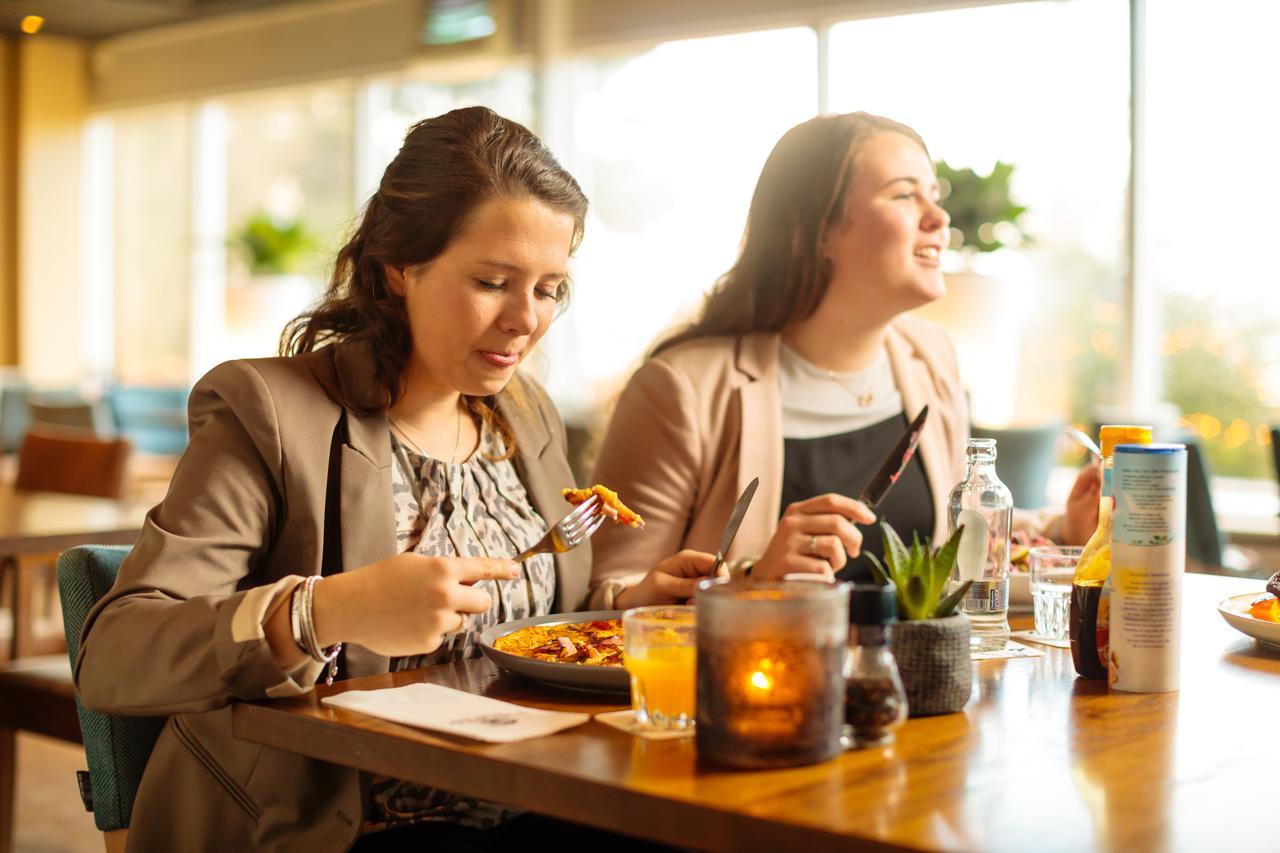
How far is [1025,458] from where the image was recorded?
3699 mm

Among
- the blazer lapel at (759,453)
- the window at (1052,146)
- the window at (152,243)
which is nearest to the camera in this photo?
the blazer lapel at (759,453)

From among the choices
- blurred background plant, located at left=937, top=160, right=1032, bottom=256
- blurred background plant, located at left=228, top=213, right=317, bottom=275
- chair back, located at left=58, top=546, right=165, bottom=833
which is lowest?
chair back, located at left=58, top=546, right=165, bottom=833

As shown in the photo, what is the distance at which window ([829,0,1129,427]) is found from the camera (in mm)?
5508

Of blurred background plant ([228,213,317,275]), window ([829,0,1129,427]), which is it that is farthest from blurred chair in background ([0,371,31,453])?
window ([829,0,1129,427])

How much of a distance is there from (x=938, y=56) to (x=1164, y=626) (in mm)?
5054

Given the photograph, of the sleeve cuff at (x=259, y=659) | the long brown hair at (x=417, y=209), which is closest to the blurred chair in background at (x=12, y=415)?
the long brown hair at (x=417, y=209)

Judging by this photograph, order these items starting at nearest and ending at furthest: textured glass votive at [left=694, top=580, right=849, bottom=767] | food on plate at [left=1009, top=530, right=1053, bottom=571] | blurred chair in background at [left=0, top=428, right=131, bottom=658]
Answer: textured glass votive at [left=694, top=580, right=849, bottom=767], food on plate at [left=1009, top=530, right=1053, bottom=571], blurred chair in background at [left=0, top=428, right=131, bottom=658]

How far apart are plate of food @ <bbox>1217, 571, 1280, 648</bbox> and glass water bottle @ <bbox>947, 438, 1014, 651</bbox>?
264 mm

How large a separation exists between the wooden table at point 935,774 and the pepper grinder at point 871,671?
0.03 meters

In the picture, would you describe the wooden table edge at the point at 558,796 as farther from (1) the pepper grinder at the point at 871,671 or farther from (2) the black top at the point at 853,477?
(2) the black top at the point at 853,477

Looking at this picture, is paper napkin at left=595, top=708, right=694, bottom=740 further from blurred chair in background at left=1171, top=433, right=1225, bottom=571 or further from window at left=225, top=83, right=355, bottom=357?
window at left=225, top=83, right=355, bottom=357

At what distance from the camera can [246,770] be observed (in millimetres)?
1320

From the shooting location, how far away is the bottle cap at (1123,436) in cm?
136

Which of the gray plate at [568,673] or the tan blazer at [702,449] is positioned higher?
the tan blazer at [702,449]
